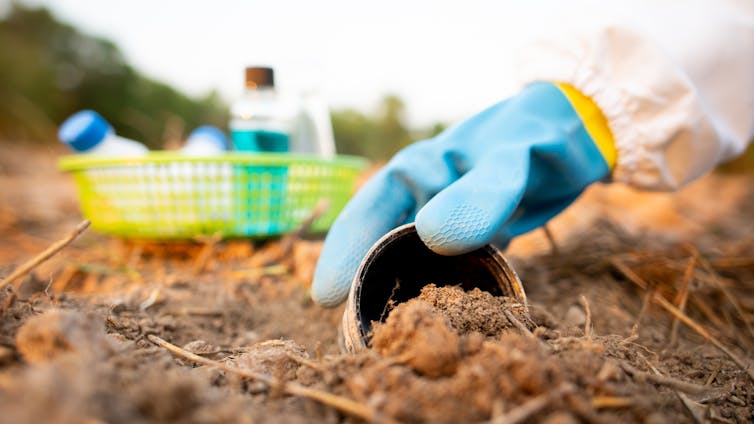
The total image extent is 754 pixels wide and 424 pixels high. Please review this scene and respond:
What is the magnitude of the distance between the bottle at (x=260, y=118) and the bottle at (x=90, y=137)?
40cm

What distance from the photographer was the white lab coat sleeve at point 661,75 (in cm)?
130

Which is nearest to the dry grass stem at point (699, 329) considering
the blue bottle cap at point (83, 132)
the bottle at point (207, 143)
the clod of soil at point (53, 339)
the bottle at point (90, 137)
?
the clod of soil at point (53, 339)

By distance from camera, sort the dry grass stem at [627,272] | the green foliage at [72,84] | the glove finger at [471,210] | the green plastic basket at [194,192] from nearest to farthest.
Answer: the glove finger at [471,210] < the dry grass stem at [627,272] < the green plastic basket at [194,192] < the green foliage at [72,84]

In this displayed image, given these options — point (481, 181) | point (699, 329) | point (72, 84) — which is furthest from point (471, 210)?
point (72, 84)

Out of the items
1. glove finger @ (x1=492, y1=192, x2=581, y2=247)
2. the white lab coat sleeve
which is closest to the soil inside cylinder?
glove finger @ (x1=492, y1=192, x2=581, y2=247)

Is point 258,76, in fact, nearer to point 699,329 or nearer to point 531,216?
point 531,216

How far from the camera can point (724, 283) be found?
1.60 metres

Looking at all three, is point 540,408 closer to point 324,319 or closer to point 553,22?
point 324,319

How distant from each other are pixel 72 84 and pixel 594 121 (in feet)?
28.4

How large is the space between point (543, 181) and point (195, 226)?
1195 millimetres

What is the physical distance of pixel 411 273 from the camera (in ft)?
3.35

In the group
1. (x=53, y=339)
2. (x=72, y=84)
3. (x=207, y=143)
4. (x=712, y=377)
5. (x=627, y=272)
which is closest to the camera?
(x=53, y=339)

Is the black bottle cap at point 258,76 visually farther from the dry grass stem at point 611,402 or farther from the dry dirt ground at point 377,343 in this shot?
the dry grass stem at point 611,402

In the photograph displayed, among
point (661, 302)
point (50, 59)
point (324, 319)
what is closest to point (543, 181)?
point (661, 302)
